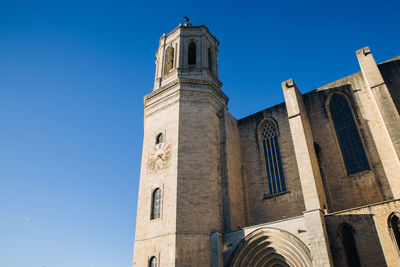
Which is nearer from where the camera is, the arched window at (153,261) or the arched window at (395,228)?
the arched window at (395,228)

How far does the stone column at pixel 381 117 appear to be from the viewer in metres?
11.8

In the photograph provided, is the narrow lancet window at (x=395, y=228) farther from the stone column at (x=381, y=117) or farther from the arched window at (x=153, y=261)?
the arched window at (x=153, y=261)

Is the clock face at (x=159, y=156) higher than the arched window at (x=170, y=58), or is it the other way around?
the arched window at (x=170, y=58)

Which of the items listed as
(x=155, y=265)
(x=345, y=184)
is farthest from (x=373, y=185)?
(x=155, y=265)

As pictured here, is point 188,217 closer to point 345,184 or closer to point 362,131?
point 345,184

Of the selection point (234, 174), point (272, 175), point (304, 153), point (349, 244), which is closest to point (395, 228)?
point (349, 244)

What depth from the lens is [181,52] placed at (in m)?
18.0

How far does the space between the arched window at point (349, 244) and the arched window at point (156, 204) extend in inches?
282

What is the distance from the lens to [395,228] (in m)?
9.84

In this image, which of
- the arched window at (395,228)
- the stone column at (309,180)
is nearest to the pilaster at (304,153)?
the stone column at (309,180)

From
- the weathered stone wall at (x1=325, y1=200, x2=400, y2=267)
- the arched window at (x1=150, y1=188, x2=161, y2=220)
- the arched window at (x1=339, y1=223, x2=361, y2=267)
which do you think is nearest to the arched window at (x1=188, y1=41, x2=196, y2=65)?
the arched window at (x1=150, y1=188, x2=161, y2=220)

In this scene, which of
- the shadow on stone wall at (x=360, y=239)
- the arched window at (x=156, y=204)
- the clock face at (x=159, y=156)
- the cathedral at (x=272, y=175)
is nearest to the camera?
the shadow on stone wall at (x=360, y=239)

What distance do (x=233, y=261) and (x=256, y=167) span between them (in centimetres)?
521

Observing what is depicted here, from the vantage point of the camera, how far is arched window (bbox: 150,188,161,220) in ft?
43.5
